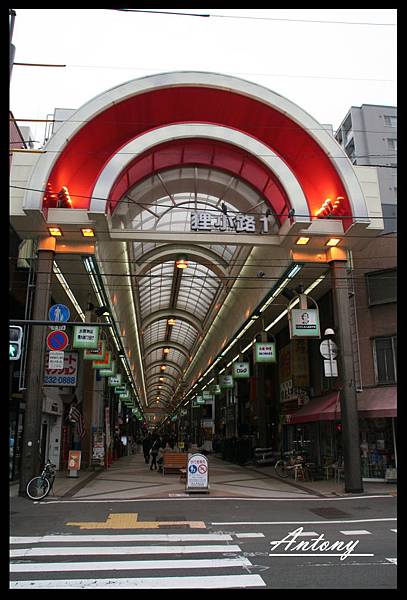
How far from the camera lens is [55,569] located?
7148mm

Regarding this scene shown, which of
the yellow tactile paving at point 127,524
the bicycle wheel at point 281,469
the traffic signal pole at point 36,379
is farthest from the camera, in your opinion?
the bicycle wheel at point 281,469

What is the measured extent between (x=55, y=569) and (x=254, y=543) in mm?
3633

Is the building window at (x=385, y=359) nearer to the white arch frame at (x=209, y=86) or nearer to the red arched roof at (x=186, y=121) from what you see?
the white arch frame at (x=209, y=86)

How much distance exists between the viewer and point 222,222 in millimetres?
18688

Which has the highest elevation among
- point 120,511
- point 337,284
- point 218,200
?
point 218,200

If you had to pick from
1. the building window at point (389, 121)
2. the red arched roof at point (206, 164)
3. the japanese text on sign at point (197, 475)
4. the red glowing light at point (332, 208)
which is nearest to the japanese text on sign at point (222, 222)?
the red arched roof at point (206, 164)

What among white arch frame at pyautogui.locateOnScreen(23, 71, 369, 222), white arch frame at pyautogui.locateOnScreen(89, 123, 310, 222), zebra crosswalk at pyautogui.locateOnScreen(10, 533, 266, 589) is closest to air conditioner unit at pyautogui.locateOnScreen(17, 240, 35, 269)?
white arch frame at pyautogui.locateOnScreen(23, 71, 369, 222)

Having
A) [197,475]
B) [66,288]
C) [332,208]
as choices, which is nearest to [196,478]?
[197,475]

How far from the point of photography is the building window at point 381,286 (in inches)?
821

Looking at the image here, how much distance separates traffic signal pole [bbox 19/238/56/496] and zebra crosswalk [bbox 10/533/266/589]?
21.5 ft

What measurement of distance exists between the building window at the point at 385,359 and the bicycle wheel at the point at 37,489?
1351cm

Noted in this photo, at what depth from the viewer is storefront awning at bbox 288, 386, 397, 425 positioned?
18703mm
